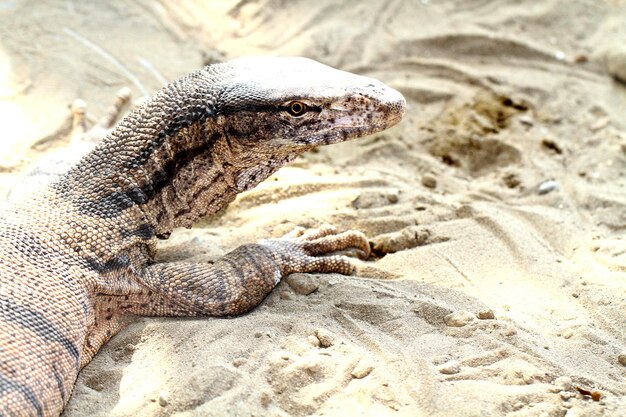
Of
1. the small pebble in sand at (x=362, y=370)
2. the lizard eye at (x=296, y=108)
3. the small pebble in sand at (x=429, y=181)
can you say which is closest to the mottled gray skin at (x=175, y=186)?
the lizard eye at (x=296, y=108)

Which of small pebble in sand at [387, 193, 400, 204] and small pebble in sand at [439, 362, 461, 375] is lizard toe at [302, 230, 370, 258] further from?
small pebble in sand at [439, 362, 461, 375]

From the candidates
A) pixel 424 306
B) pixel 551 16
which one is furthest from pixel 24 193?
pixel 551 16

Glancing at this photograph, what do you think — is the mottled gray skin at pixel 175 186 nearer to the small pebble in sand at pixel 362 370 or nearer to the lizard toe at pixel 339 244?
the lizard toe at pixel 339 244

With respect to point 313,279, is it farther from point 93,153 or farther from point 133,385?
point 93,153

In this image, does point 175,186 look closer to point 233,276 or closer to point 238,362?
point 233,276

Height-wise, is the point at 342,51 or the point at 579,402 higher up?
the point at 342,51

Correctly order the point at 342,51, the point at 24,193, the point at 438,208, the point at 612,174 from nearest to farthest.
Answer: the point at 24,193 < the point at 438,208 < the point at 612,174 < the point at 342,51

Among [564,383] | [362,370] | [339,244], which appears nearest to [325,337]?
[362,370]

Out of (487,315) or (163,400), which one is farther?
(487,315)
